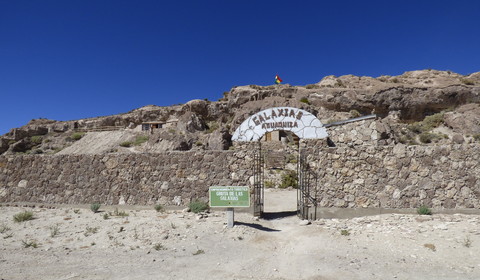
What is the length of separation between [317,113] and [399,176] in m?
25.0

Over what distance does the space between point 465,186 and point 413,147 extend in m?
1.68

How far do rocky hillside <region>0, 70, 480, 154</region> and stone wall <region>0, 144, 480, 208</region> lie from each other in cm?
1788

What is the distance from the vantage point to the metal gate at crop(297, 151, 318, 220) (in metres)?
8.55

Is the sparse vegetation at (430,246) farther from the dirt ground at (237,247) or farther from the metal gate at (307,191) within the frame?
the metal gate at (307,191)

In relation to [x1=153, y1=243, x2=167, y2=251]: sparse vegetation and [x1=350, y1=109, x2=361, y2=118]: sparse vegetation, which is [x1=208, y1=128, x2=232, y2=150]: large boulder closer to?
[x1=350, y1=109, x2=361, y2=118]: sparse vegetation

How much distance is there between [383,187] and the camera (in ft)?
27.2

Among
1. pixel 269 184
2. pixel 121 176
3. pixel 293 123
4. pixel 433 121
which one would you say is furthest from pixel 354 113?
pixel 121 176

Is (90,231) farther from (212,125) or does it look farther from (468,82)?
(468,82)

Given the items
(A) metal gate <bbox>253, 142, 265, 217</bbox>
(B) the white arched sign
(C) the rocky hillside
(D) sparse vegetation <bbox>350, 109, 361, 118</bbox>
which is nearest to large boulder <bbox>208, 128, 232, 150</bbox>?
(C) the rocky hillside

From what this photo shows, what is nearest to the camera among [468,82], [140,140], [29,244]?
[29,244]

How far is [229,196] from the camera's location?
7742 mm

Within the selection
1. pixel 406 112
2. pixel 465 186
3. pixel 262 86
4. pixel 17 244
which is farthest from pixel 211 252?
pixel 262 86

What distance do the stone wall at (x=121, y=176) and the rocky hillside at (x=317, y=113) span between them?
18124mm

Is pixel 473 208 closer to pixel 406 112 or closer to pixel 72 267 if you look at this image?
pixel 72 267
